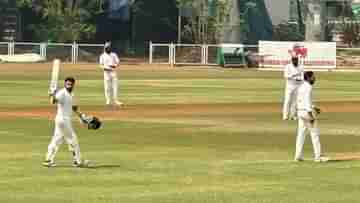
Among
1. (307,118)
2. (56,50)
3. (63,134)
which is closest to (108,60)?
(307,118)

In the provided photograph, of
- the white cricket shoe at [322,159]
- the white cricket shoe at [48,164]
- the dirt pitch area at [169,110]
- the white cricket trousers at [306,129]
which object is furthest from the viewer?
the dirt pitch area at [169,110]

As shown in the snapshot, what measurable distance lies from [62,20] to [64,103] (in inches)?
2383

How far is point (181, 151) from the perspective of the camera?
22953mm

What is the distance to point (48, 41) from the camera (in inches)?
3100

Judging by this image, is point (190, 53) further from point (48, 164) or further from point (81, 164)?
point (48, 164)

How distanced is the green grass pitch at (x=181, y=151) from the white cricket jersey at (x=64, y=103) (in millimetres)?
962

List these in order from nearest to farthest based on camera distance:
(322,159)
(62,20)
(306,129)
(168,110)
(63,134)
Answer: (63,134)
(306,129)
(322,159)
(168,110)
(62,20)

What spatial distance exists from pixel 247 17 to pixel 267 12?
6429 mm

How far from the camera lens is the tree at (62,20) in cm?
Result: 7888

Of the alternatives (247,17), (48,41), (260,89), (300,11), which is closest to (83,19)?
(48,41)

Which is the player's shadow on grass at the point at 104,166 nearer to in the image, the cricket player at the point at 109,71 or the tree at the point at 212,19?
the cricket player at the point at 109,71

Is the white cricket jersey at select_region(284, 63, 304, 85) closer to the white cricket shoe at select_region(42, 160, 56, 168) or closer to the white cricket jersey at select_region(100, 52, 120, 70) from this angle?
the white cricket jersey at select_region(100, 52, 120, 70)

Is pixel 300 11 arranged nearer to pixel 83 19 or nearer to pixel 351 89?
pixel 83 19

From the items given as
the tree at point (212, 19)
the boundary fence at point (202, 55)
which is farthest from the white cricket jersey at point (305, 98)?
the tree at point (212, 19)
